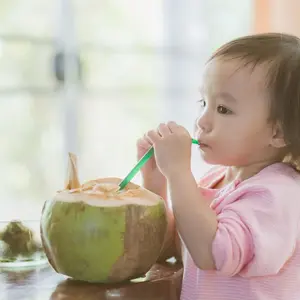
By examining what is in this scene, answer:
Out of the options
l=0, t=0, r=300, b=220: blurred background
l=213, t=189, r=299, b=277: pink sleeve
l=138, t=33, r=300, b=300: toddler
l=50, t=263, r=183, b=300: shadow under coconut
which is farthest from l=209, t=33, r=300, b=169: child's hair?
l=0, t=0, r=300, b=220: blurred background

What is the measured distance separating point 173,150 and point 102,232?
151mm

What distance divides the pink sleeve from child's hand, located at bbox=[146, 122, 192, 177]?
0.29 feet

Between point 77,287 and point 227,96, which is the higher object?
point 227,96

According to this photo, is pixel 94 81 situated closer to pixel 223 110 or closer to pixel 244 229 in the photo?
pixel 223 110

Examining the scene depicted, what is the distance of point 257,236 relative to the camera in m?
0.78

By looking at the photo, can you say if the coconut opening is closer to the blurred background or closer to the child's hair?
the child's hair

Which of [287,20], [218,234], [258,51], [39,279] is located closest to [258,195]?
[218,234]

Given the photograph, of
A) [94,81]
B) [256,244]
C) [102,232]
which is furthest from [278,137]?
[94,81]

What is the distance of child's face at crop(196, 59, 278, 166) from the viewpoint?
86cm

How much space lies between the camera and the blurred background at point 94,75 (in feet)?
Answer: 6.86

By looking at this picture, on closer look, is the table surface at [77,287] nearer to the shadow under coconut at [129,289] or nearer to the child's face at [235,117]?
the shadow under coconut at [129,289]

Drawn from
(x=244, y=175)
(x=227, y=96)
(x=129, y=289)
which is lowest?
(x=129, y=289)

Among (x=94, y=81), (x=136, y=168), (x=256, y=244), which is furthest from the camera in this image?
(x=94, y=81)

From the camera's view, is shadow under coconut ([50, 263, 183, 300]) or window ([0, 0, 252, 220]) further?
window ([0, 0, 252, 220])
